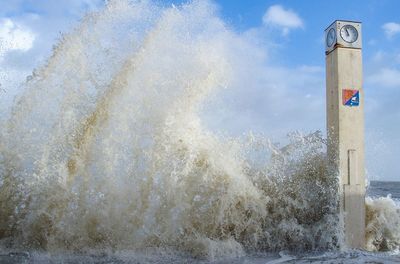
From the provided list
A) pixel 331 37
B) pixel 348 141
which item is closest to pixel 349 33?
pixel 331 37

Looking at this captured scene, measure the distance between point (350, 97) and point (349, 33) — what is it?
0.86 m

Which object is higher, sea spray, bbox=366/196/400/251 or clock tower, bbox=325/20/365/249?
clock tower, bbox=325/20/365/249

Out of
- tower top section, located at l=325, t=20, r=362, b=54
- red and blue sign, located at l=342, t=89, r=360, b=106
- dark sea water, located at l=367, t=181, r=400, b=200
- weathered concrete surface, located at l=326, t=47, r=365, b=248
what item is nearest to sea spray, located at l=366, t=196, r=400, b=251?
weathered concrete surface, located at l=326, t=47, r=365, b=248

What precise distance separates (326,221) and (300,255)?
77 cm

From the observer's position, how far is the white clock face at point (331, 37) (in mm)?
5878

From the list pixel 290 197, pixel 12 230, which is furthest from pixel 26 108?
pixel 290 197

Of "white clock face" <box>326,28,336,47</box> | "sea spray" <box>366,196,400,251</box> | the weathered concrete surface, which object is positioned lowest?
"sea spray" <box>366,196,400,251</box>

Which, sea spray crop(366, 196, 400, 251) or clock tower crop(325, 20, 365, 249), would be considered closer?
clock tower crop(325, 20, 365, 249)

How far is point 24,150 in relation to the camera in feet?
20.4

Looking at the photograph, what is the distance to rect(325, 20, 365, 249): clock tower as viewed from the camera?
5605 millimetres

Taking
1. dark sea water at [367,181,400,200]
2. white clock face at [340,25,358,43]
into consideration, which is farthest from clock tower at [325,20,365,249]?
dark sea water at [367,181,400,200]

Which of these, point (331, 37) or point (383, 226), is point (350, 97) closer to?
point (331, 37)

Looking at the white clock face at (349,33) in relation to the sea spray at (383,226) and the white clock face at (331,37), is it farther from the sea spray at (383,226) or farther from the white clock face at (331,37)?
the sea spray at (383,226)

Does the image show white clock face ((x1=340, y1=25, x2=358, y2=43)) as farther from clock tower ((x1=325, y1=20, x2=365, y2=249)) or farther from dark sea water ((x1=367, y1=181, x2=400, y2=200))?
dark sea water ((x1=367, y1=181, x2=400, y2=200))
